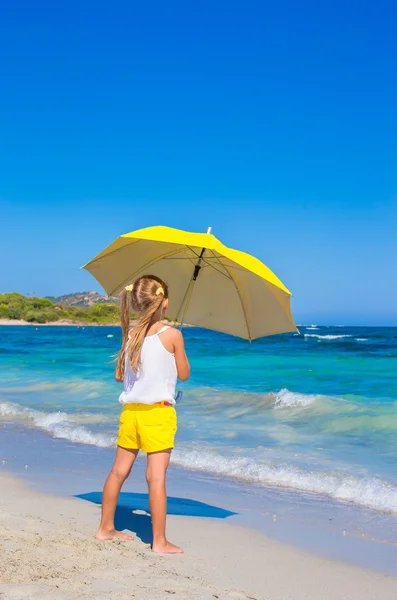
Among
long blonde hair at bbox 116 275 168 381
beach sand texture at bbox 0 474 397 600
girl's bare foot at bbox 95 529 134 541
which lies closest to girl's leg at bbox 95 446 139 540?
girl's bare foot at bbox 95 529 134 541

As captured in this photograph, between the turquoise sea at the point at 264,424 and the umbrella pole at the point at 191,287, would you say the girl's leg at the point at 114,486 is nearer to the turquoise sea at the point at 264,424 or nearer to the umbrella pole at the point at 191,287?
the turquoise sea at the point at 264,424

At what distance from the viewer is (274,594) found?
12.4 ft

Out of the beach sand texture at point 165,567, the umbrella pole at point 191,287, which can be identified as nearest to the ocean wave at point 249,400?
the umbrella pole at point 191,287

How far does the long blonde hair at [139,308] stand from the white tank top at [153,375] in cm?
5

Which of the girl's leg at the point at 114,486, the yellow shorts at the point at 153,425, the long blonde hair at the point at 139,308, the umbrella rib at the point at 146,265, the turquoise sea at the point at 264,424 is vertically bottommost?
the turquoise sea at the point at 264,424

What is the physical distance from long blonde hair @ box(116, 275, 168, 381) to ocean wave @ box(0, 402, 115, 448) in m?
4.89

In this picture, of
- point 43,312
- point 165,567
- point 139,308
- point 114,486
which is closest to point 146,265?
point 139,308

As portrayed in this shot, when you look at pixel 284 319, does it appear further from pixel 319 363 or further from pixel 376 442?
pixel 319 363

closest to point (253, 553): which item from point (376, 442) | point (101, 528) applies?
point (101, 528)

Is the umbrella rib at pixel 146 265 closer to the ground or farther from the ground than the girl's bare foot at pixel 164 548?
farther from the ground

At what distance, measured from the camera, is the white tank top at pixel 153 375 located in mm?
4156

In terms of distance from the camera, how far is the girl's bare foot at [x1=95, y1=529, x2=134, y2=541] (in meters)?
4.39

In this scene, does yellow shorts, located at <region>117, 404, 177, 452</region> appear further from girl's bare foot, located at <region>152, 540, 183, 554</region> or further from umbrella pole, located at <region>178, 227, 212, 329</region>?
umbrella pole, located at <region>178, 227, 212, 329</region>

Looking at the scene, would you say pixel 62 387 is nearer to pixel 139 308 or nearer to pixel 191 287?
pixel 191 287
